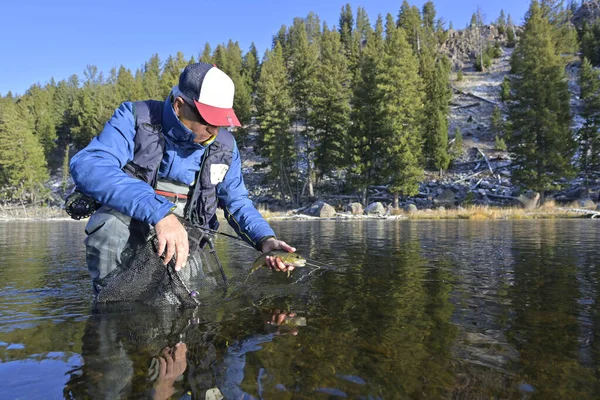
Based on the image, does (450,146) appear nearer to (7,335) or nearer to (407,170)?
(407,170)

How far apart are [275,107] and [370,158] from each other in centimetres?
1045

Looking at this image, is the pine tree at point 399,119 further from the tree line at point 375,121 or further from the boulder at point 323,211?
the boulder at point 323,211

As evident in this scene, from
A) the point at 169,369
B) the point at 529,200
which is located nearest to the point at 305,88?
the point at 529,200

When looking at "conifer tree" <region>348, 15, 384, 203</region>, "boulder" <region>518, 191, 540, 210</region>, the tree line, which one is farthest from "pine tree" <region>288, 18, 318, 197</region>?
"boulder" <region>518, 191, 540, 210</region>

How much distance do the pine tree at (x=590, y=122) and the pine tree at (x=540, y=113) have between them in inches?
185

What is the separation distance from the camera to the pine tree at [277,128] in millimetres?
34094

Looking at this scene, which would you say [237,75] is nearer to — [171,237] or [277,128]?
[277,128]

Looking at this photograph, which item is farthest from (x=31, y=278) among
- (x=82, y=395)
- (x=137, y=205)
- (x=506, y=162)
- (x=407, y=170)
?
(x=506, y=162)

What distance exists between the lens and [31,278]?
432cm

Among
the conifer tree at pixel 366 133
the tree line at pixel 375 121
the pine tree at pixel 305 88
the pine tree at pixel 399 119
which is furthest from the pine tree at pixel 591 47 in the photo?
the pine tree at pixel 305 88

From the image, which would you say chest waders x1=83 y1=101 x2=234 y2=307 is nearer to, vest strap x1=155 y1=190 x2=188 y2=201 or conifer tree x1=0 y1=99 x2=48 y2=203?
vest strap x1=155 y1=190 x2=188 y2=201

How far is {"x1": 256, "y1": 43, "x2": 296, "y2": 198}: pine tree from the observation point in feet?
112

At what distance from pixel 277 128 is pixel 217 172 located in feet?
104

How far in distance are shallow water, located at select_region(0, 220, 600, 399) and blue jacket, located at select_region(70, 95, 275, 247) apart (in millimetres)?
666
